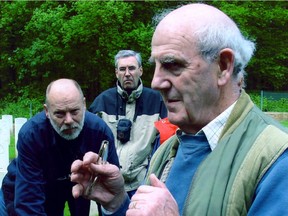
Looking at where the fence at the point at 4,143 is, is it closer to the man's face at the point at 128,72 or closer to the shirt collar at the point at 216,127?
the man's face at the point at 128,72

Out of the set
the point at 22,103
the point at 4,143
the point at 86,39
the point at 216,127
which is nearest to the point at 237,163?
the point at 216,127

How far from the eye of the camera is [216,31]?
195 cm

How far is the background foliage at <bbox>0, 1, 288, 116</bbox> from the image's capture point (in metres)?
23.7

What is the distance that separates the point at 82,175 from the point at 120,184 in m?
0.20

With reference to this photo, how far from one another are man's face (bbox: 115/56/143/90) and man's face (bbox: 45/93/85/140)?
119 centimetres

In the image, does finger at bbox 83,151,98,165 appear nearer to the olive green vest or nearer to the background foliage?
the olive green vest

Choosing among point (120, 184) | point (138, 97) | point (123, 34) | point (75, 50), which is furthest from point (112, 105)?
point (75, 50)

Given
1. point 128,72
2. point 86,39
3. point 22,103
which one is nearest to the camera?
point 128,72

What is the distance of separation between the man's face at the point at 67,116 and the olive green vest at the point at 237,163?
104 inches

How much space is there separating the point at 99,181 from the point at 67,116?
6.10ft

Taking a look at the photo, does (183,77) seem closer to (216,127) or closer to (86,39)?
(216,127)

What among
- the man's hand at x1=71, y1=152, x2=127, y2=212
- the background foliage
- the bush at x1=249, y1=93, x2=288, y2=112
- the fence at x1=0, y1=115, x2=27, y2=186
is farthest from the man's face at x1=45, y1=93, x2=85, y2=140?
the bush at x1=249, y1=93, x2=288, y2=112

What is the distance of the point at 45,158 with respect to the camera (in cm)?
444

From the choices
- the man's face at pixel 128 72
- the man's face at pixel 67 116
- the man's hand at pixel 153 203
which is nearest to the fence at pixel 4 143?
the man's face at pixel 128 72
